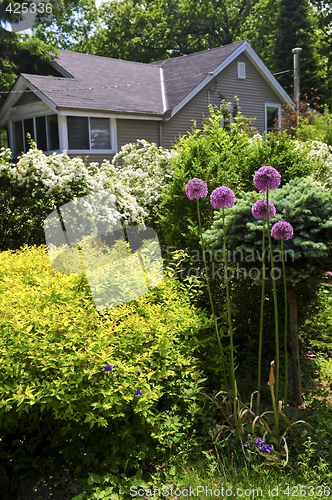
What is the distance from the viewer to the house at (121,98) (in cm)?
1578

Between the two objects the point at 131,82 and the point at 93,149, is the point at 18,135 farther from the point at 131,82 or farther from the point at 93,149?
the point at 131,82

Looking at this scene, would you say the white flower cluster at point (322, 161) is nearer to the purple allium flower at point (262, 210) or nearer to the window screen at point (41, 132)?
the purple allium flower at point (262, 210)

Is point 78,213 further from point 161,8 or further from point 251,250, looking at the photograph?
point 161,8

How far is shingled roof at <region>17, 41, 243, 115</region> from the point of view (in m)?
15.6

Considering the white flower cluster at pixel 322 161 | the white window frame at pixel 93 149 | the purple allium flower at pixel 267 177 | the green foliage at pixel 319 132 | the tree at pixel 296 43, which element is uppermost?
the tree at pixel 296 43

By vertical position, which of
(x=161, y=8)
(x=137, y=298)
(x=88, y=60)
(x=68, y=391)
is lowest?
(x=68, y=391)

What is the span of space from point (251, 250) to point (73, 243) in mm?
3488

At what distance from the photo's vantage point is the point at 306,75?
1200 inches

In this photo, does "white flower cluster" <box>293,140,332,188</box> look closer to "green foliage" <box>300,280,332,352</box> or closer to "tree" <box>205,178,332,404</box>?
"green foliage" <box>300,280,332,352</box>

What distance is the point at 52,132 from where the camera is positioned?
16484 mm

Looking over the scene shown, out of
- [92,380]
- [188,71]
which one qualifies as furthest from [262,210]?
[188,71]

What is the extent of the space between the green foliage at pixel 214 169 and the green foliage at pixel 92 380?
48.8 inches

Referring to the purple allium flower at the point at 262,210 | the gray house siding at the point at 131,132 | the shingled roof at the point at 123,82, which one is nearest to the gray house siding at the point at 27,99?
the shingled roof at the point at 123,82

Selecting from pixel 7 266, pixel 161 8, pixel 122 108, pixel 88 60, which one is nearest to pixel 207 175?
pixel 7 266
